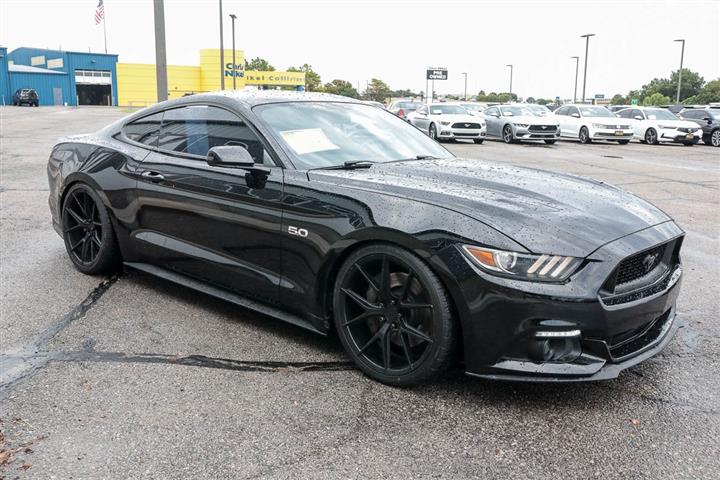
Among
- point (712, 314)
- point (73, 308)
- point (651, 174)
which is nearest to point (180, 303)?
point (73, 308)

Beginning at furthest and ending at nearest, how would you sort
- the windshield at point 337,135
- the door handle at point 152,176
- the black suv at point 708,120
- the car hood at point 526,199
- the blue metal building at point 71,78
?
the blue metal building at point 71,78
the black suv at point 708,120
the door handle at point 152,176
the windshield at point 337,135
the car hood at point 526,199

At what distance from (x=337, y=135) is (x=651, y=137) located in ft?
85.0

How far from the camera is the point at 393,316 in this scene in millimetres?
3264

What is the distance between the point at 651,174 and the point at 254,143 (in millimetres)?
12326

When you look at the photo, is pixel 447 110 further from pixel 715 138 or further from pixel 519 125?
pixel 715 138

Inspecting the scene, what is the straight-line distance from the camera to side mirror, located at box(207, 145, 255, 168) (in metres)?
3.75

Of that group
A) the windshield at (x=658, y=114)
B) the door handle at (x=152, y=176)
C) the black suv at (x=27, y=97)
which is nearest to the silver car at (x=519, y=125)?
the windshield at (x=658, y=114)

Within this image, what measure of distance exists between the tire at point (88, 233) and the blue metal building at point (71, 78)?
70560mm

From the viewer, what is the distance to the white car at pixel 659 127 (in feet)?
84.5

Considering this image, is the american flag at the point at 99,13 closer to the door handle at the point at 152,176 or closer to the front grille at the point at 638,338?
the door handle at the point at 152,176

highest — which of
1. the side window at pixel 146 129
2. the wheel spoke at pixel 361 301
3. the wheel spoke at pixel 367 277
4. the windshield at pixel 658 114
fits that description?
the windshield at pixel 658 114

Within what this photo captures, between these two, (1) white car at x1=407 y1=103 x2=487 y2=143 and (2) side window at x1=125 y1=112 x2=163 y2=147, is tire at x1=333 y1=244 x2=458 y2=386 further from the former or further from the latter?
(1) white car at x1=407 y1=103 x2=487 y2=143

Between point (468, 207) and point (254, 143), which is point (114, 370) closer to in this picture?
point (254, 143)

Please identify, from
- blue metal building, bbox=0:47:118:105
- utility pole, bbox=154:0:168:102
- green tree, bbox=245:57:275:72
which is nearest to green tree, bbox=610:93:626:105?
green tree, bbox=245:57:275:72
